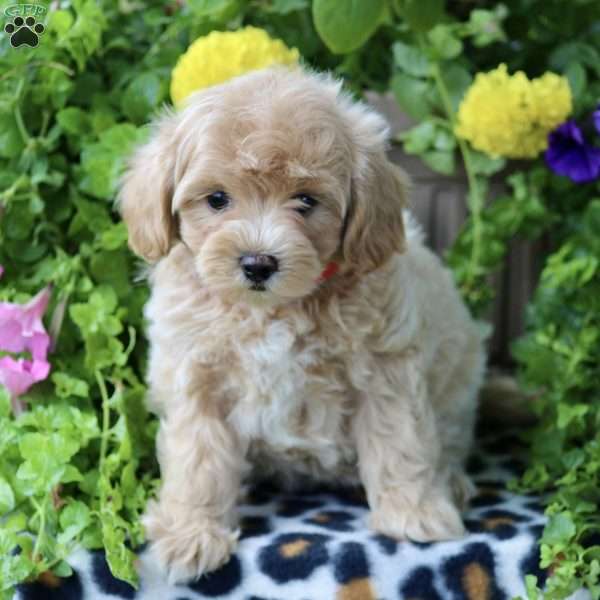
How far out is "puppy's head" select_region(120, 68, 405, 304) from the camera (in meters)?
2.01

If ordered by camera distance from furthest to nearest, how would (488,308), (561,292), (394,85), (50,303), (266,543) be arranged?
(488,308), (394,85), (561,292), (50,303), (266,543)

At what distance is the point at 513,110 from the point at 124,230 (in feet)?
4.00

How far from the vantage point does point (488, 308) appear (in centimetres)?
328

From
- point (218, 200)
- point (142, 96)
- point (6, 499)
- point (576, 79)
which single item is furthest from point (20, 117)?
point (576, 79)

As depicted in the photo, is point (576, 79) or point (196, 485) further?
point (576, 79)

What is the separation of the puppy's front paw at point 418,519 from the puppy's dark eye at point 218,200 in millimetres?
850

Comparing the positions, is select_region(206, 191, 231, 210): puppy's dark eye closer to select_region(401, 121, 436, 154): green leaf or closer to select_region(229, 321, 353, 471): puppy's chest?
select_region(229, 321, 353, 471): puppy's chest

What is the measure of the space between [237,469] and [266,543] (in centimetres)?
21

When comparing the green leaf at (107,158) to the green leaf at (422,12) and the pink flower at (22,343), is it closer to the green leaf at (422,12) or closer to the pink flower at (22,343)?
the pink flower at (22,343)

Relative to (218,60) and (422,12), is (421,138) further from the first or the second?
(218,60)

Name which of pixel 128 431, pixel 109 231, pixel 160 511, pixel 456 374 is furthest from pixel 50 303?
pixel 456 374

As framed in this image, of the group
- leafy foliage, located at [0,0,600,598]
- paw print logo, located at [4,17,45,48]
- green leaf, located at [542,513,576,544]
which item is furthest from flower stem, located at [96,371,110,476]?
green leaf, located at [542,513,576,544]

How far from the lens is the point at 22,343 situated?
2.45 m

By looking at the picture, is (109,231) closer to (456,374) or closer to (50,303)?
(50,303)
